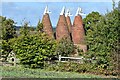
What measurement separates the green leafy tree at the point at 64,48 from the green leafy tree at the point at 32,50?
8.12ft

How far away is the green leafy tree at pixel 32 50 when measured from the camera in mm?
11023

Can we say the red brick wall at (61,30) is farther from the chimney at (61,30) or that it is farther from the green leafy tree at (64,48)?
the green leafy tree at (64,48)

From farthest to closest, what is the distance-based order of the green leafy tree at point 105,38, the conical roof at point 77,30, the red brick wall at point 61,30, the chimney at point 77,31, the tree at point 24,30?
the conical roof at point 77,30 → the chimney at point 77,31 → the red brick wall at point 61,30 → the tree at point 24,30 → the green leafy tree at point 105,38

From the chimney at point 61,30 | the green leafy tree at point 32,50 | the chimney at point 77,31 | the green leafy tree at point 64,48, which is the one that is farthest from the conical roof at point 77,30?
the green leafy tree at point 32,50

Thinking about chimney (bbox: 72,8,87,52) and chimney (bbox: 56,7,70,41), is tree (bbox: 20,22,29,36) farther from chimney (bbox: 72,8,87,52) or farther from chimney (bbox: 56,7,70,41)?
chimney (bbox: 72,8,87,52)

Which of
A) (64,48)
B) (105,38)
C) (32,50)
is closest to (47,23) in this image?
(64,48)

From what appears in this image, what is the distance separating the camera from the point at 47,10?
56.3 ft

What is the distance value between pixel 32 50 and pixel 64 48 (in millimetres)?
3159

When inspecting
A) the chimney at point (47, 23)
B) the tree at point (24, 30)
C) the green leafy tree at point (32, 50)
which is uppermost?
the chimney at point (47, 23)

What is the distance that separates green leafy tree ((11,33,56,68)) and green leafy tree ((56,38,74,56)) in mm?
2474

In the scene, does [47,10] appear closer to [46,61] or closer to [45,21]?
[45,21]

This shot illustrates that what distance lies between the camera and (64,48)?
1399 centimetres

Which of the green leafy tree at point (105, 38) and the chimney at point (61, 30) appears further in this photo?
the chimney at point (61, 30)

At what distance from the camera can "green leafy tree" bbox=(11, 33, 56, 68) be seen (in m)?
11.0
